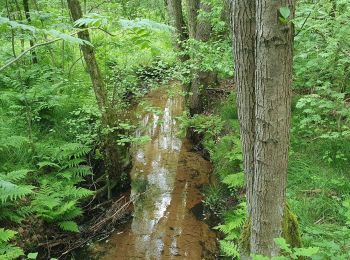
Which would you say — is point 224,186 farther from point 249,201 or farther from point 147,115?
point 147,115

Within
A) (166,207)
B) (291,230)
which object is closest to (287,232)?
(291,230)

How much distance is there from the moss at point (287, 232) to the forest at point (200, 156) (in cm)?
1

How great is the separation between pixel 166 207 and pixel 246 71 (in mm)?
4280

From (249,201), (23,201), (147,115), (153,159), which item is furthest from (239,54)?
(147,115)

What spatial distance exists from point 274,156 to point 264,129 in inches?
9.8

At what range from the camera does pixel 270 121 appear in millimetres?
2566

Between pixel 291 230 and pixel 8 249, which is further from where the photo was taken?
pixel 8 249

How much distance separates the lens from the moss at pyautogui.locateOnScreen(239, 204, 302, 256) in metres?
3.07

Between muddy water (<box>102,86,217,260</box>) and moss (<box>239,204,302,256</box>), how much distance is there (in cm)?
185

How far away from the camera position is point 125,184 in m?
6.83

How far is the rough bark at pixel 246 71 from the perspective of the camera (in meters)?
2.57

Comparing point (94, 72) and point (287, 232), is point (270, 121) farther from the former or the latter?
point (94, 72)

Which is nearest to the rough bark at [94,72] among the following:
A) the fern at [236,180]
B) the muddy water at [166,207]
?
the muddy water at [166,207]

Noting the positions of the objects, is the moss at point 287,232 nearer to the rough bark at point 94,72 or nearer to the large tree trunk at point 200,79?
the rough bark at point 94,72
